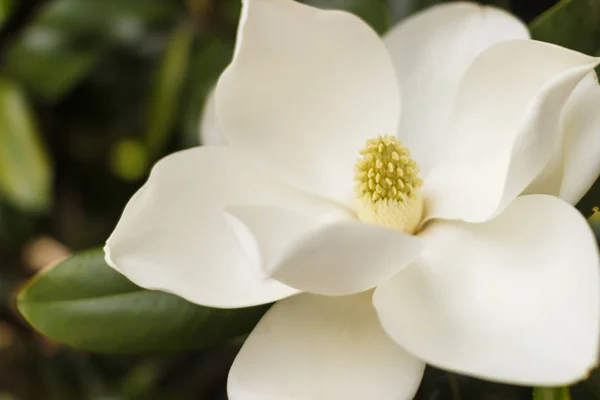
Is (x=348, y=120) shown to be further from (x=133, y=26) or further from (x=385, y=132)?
(x=133, y=26)

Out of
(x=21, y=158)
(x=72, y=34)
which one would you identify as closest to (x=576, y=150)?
(x=21, y=158)

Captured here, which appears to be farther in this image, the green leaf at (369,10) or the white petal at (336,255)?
the green leaf at (369,10)

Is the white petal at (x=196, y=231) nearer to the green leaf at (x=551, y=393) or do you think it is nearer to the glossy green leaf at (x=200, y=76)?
the green leaf at (x=551, y=393)

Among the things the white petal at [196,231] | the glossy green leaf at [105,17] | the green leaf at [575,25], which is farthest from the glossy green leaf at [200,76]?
the green leaf at [575,25]

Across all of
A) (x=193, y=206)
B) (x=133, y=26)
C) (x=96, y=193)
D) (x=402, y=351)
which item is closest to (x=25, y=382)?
(x=96, y=193)

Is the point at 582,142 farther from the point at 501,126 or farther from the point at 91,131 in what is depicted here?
the point at 91,131

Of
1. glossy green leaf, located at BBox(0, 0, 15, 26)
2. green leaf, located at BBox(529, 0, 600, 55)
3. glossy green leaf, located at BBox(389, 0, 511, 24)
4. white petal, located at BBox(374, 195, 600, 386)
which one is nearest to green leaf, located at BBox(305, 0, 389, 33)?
glossy green leaf, located at BBox(389, 0, 511, 24)

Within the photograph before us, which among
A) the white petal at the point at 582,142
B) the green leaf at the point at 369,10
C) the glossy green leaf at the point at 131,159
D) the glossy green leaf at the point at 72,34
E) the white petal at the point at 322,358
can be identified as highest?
the green leaf at the point at 369,10
